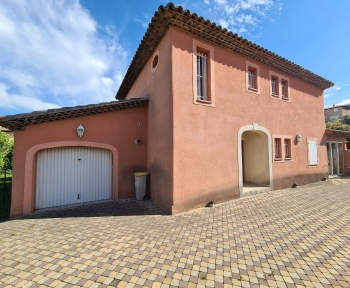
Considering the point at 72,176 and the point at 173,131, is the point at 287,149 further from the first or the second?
the point at 72,176

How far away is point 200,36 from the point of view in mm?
7203

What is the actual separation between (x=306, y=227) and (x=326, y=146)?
11.0 metres

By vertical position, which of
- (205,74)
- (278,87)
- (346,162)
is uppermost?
(278,87)

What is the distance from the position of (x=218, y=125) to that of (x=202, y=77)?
2.21 metres

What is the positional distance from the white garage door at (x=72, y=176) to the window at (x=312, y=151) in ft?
40.7

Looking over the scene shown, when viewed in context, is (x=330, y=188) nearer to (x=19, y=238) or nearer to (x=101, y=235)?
(x=101, y=235)

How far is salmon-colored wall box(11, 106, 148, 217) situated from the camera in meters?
6.36

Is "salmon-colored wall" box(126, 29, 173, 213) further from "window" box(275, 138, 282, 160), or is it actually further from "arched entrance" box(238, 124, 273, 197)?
"window" box(275, 138, 282, 160)

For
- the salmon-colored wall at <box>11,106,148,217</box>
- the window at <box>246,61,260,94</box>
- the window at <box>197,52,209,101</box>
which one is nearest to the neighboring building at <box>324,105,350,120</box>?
the window at <box>246,61,260,94</box>

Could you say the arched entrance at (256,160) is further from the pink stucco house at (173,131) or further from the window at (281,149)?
the window at (281,149)

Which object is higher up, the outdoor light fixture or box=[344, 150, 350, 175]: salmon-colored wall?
the outdoor light fixture

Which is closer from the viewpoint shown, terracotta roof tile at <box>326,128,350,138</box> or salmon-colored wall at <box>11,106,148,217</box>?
salmon-colored wall at <box>11,106,148,217</box>

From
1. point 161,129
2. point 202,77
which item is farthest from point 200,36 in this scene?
point 161,129

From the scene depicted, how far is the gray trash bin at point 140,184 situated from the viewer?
7.91 metres
